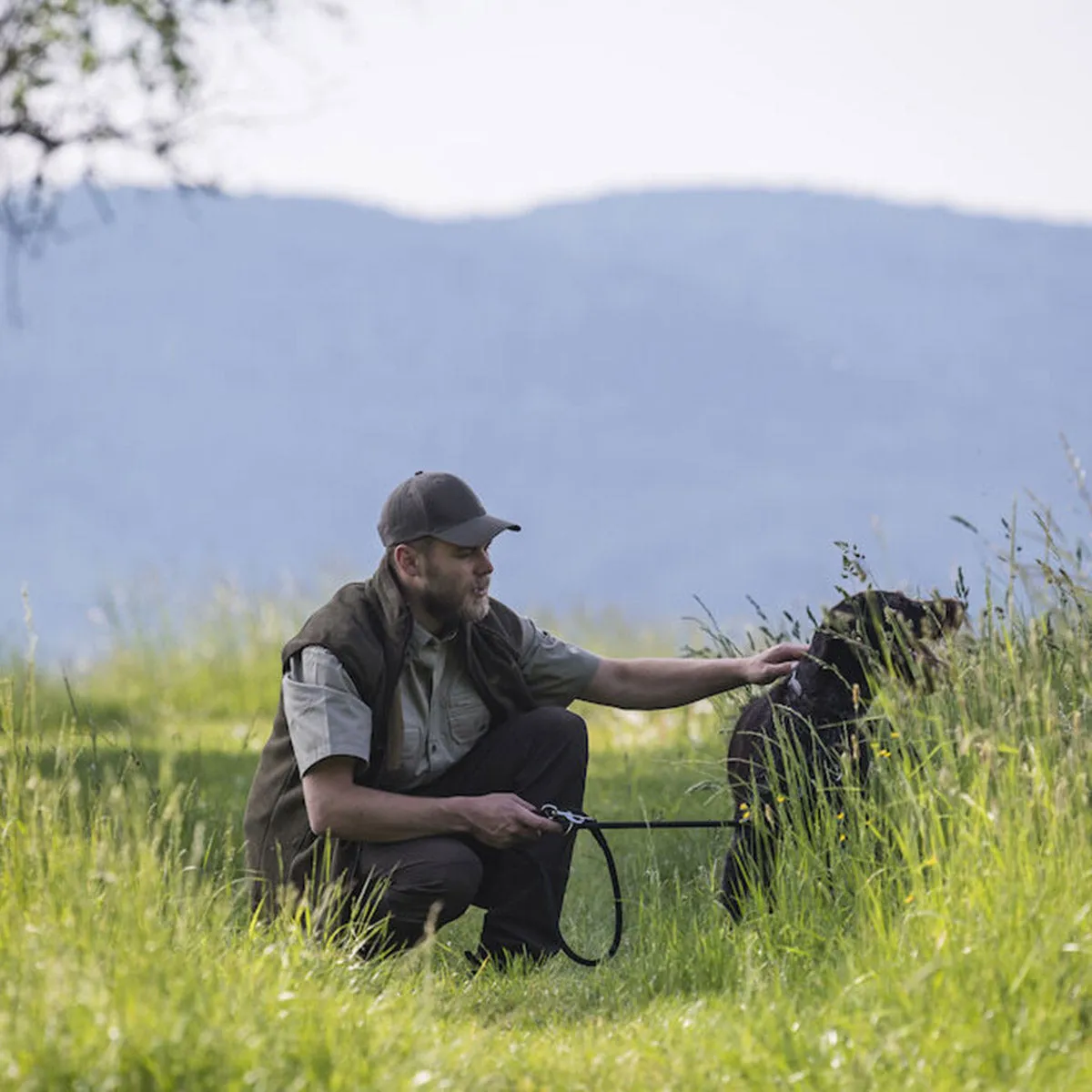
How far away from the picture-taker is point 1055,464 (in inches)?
4579

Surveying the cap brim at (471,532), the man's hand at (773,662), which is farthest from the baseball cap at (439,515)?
the man's hand at (773,662)

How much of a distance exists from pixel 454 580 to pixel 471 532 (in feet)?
0.54

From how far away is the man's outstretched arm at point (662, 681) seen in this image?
214 inches

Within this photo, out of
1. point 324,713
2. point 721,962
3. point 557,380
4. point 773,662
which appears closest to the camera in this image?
point 721,962

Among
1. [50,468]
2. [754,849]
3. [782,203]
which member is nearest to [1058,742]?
[754,849]

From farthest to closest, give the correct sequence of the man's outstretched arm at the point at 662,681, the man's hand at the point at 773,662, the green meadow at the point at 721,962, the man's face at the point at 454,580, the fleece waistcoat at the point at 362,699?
the man's outstretched arm at the point at 662,681 → the man's hand at the point at 773,662 → the man's face at the point at 454,580 → the fleece waistcoat at the point at 362,699 → the green meadow at the point at 721,962

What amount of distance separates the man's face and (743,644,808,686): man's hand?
83 centimetres

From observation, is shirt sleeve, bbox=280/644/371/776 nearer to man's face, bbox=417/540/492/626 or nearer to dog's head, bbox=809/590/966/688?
man's face, bbox=417/540/492/626

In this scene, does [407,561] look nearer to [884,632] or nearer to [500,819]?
[500,819]

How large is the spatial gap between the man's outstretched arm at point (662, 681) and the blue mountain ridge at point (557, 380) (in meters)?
89.8

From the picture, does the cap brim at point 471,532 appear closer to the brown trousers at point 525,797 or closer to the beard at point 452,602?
the beard at point 452,602

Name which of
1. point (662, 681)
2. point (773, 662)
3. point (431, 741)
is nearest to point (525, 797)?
point (431, 741)

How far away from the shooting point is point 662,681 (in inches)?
218

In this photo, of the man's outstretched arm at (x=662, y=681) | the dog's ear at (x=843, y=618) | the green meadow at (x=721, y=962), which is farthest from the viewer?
the man's outstretched arm at (x=662, y=681)
